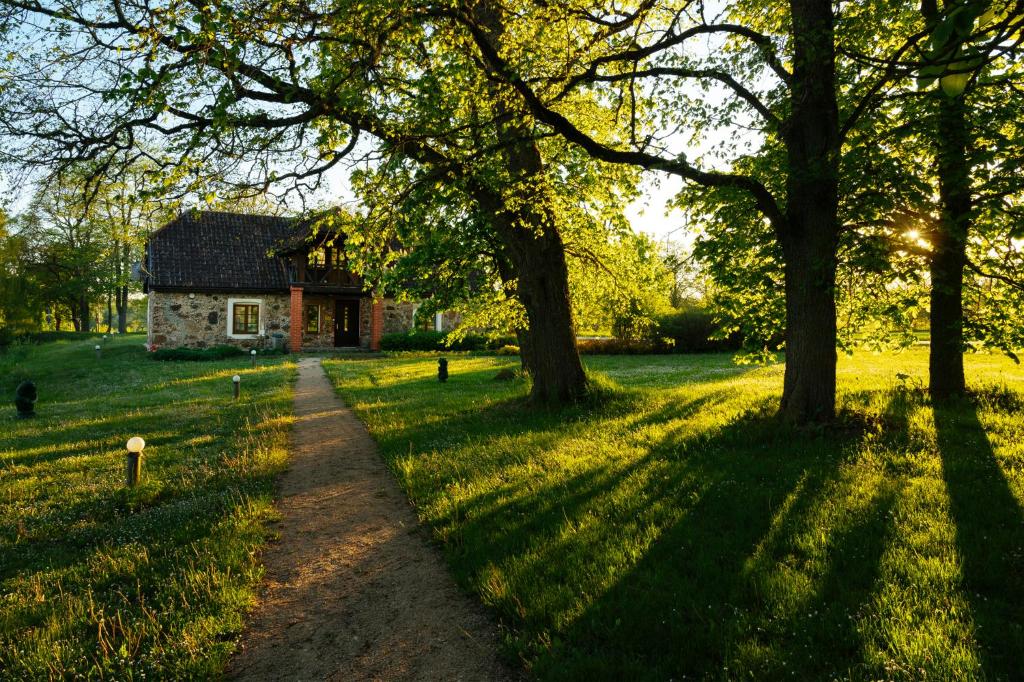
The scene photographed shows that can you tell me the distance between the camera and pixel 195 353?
2642 cm

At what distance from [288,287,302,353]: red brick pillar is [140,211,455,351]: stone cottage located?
52 mm

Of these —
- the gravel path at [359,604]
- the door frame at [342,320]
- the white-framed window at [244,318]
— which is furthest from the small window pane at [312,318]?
the gravel path at [359,604]

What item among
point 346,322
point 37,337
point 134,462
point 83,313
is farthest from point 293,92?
point 83,313

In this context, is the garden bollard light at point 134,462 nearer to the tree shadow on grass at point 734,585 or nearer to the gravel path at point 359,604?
the gravel path at point 359,604

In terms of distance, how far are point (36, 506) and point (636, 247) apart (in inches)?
486

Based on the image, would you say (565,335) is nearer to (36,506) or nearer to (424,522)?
(424,522)

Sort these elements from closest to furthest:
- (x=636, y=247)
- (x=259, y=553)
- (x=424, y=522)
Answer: (x=259, y=553) → (x=424, y=522) → (x=636, y=247)

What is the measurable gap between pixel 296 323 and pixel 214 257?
19.0 feet

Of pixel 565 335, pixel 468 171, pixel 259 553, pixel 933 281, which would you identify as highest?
pixel 468 171

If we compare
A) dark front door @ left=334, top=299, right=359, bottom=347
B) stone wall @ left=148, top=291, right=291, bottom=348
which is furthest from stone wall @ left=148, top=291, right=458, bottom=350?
dark front door @ left=334, top=299, right=359, bottom=347

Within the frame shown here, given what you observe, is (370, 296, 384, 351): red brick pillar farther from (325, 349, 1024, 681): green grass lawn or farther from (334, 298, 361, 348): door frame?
(325, 349, 1024, 681): green grass lawn

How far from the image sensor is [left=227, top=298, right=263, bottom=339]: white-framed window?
95.9 feet

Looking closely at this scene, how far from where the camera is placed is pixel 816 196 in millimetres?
7484

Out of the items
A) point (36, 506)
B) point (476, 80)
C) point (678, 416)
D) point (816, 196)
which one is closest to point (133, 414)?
point (36, 506)
